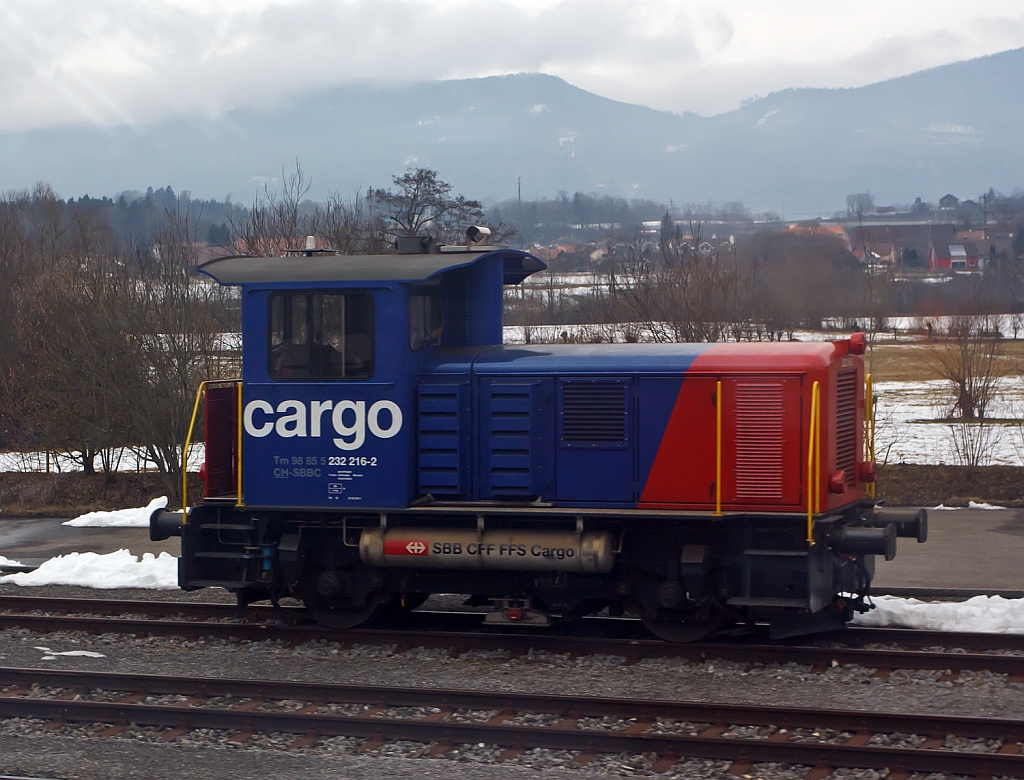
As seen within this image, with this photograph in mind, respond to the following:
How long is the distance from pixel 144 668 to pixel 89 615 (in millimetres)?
2098

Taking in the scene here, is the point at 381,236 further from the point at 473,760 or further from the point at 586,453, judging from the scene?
the point at 473,760

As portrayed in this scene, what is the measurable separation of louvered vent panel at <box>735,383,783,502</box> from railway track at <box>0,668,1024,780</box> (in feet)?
6.13

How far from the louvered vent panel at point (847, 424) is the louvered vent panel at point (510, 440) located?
8.15 ft

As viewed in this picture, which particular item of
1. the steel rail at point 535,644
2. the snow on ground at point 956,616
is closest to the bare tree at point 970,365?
the snow on ground at point 956,616

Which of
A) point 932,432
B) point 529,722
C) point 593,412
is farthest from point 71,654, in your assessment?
point 932,432

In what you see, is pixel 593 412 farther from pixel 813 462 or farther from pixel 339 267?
pixel 339 267

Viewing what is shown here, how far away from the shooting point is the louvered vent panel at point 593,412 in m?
8.02

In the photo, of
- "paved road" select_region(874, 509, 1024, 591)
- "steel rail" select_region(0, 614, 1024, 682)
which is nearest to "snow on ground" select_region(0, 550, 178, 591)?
"steel rail" select_region(0, 614, 1024, 682)

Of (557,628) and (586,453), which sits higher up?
(586,453)

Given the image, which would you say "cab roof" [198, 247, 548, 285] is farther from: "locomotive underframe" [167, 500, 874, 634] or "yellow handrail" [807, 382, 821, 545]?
"yellow handrail" [807, 382, 821, 545]

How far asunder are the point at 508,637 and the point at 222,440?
3169mm

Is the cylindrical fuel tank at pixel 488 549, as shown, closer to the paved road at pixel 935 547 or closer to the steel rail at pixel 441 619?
the steel rail at pixel 441 619

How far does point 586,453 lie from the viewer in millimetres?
8070

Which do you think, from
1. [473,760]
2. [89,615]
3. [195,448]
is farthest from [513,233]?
[473,760]
